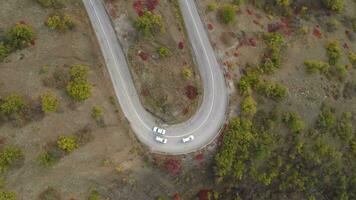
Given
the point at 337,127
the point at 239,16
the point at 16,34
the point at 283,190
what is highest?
the point at 16,34

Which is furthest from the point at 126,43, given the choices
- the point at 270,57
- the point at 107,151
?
the point at 270,57

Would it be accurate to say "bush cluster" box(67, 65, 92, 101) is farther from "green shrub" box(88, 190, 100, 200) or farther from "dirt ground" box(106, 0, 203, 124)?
"green shrub" box(88, 190, 100, 200)

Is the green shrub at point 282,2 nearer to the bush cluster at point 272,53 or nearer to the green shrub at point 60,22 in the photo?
the bush cluster at point 272,53

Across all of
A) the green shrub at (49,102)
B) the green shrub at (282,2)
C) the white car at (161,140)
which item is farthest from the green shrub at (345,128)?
the green shrub at (49,102)

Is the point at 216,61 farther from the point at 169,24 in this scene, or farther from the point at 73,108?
the point at 73,108

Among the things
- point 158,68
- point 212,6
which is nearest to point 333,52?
point 212,6

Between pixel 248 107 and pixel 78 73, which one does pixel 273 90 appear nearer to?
pixel 248 107
